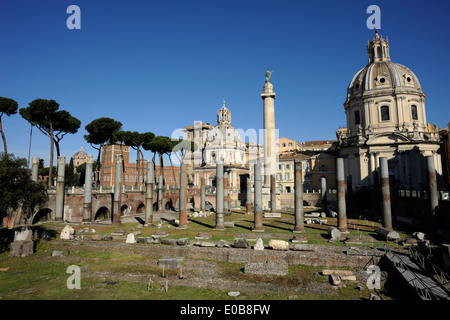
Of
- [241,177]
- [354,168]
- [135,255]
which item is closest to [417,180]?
[354,168]

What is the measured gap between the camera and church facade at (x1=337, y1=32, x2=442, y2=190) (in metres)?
41.7

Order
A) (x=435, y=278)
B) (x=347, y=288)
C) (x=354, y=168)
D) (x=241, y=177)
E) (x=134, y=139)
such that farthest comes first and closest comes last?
(x=241, y=177)
(x=134, y=139)
(x=354, y=168)
(x=347, y=288)
(x=435, y=278)

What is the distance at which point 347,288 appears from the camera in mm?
10836

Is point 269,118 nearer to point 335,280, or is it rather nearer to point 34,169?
point 34,169

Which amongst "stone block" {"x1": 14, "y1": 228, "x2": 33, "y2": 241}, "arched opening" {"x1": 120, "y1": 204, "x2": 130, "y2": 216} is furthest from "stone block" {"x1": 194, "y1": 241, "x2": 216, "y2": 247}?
"arched opening" {"x1": 120, "y1": 204, "x2": 130, "y2": 216}

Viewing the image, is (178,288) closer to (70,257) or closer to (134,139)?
(70,257)

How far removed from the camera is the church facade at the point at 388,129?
41656 mm

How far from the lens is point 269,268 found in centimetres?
1259

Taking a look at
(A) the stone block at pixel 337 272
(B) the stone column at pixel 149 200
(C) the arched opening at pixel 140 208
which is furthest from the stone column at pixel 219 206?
(C) the arched opening at pixel 140 208

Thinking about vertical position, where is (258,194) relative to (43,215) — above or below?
above

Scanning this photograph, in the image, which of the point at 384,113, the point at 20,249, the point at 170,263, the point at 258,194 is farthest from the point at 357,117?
the point at 20,249

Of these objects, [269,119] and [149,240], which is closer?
[149,240]

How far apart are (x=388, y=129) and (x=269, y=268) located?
135 feet
